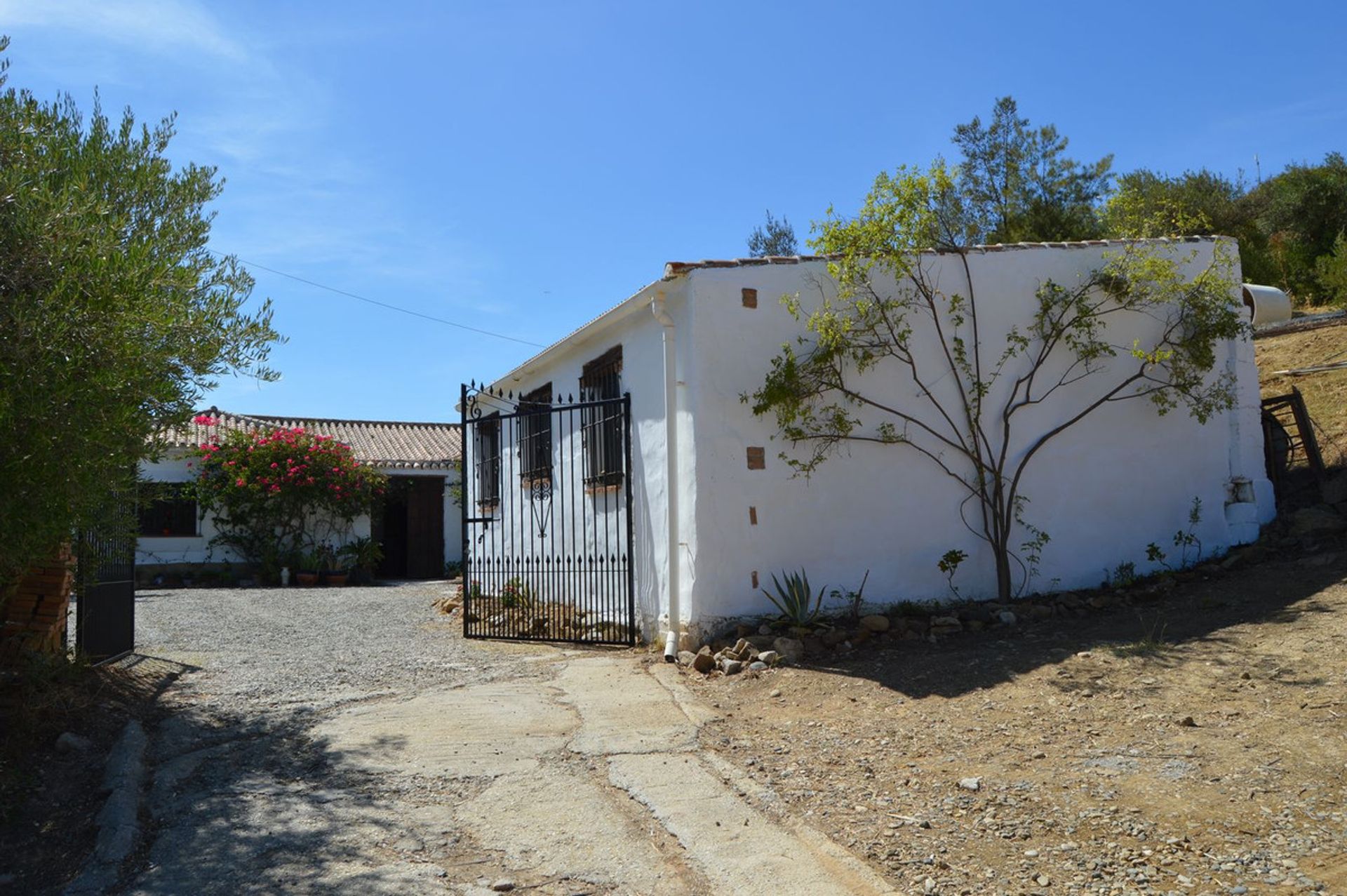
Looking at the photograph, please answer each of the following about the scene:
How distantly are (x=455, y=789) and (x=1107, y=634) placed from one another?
474 centimetres

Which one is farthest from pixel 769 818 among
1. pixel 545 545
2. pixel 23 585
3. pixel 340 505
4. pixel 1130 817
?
pixel 340 505

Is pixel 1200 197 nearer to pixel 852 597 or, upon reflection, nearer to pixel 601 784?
pixel 852 597

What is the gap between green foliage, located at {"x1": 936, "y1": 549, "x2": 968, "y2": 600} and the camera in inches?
341

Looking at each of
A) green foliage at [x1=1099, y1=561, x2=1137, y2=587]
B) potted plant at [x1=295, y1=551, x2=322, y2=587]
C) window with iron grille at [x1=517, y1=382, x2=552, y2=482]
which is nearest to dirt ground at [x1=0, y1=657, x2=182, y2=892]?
window with iron grille at [x1=517, y1=382, x2=552, y2=482]

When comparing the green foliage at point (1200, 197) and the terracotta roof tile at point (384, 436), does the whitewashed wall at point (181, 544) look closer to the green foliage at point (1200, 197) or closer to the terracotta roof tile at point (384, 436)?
the terracotta roof tile at point (384, 436)

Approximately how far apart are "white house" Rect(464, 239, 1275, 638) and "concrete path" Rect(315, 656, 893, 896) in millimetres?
1445

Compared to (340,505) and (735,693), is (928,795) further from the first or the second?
(340,505)

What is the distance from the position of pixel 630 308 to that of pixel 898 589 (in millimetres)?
3404

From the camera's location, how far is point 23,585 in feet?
21.3

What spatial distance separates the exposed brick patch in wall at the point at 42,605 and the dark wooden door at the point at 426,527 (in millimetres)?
15040

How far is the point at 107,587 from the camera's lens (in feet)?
24.9

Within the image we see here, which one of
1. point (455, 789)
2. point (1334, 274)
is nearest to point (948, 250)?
point (455, 789)

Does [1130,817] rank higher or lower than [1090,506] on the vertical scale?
lower

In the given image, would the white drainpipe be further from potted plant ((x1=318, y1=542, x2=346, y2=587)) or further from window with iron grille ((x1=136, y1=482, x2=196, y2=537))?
window with iron grille ((x1=136, y1=482, x2=196, y2=537))
